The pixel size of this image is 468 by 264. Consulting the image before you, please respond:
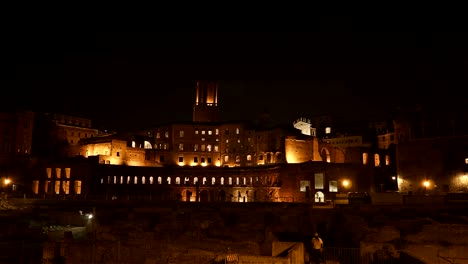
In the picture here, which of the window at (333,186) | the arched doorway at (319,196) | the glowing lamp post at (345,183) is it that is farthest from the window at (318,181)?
the glowing lamp post at (345,183)

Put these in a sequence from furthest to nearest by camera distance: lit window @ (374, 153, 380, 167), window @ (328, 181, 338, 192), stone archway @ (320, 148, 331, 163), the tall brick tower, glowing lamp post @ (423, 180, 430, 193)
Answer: the tall brick tower
stone archway @ (320, 148, 331, 163)
lit window @ (374, 153, 380, 167)
window @ (328, 181, 338, 192)
glowing lamp post @ (423, 180, 430, 193)

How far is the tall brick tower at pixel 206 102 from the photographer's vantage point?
11219cm

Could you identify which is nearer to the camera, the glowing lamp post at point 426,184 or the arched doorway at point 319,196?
the glowing lamp post at point 426,184

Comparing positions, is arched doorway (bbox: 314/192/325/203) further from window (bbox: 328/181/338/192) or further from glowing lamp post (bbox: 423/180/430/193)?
glowing lamp post (bbox: 423/180/430/193)

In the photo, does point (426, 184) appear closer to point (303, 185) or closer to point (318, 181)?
point (318, 181)

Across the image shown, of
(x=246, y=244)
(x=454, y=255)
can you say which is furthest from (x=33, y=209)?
(x=454, y=255)

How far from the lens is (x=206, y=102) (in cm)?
11331

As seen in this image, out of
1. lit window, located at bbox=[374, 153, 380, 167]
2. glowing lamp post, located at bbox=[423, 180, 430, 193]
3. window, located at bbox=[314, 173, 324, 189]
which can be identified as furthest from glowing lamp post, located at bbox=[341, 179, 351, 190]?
lit window, located at bbox=[374, 153, 380, 167]

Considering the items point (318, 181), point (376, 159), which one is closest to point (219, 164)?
point (376, 159)

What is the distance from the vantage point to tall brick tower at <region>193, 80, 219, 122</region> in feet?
368

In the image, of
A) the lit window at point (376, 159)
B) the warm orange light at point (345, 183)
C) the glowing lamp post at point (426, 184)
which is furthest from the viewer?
the lit window at point (376, 159)

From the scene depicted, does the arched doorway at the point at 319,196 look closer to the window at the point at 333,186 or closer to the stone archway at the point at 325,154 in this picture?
the window at the point at 333,186

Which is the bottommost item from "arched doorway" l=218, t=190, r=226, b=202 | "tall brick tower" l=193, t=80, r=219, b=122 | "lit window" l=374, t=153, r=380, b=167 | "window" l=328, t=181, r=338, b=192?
"arched doorway" l=218, t=190, r=226, b=202

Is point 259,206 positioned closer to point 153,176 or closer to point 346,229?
point 346,229
